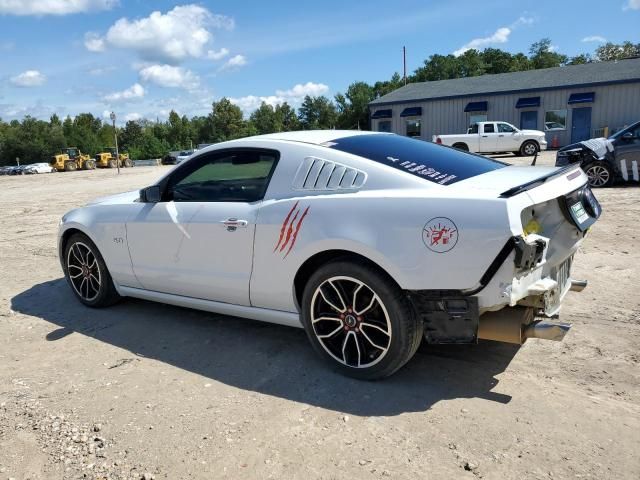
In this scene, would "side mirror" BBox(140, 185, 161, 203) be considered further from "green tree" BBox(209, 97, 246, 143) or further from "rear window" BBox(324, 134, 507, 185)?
"green tree" BBox(209, 97, 246, 143)

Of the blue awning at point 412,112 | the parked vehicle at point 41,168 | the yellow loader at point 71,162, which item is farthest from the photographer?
the parked vehicle at point 41,168

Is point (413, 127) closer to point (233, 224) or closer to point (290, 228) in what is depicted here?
point (233, 224)

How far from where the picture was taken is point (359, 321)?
330 centimetres

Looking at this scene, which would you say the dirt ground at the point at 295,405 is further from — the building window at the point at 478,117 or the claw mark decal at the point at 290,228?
the building window at the point at 478,117

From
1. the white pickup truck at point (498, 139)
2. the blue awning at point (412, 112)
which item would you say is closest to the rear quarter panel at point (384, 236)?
the white pickup truck at point (498, 139)

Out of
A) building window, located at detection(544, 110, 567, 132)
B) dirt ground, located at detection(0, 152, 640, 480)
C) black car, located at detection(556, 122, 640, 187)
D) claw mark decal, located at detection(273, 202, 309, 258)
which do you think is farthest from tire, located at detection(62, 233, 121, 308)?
building window, located at detection(544, 110, 567, 132)

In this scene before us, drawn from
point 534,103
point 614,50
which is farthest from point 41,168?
point 614,50

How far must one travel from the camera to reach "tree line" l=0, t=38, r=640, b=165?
6869 centimetres

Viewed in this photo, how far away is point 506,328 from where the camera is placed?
3.04 meters

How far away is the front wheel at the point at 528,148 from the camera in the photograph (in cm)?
2483

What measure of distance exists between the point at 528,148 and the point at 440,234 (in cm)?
2441

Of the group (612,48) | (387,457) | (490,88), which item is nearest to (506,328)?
(387,457)

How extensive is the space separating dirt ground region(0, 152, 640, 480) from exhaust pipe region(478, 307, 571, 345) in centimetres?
37

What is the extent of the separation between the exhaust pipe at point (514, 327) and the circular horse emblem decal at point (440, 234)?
1.78 feet
